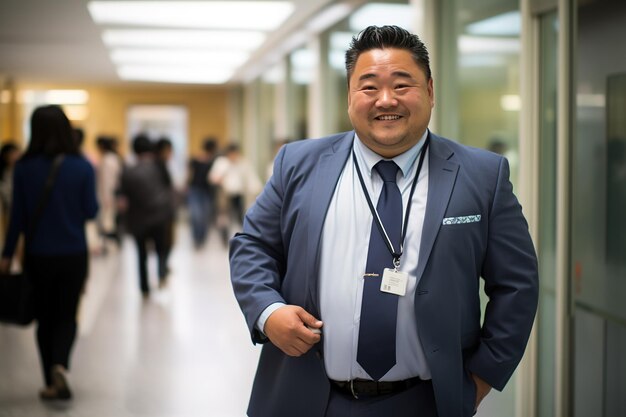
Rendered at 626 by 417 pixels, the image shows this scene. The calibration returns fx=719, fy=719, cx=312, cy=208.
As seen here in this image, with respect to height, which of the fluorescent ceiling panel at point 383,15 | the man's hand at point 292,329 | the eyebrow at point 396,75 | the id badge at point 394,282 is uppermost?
the fluorescent ceiling panel at point 383,15

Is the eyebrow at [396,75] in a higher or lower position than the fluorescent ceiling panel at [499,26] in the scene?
lower

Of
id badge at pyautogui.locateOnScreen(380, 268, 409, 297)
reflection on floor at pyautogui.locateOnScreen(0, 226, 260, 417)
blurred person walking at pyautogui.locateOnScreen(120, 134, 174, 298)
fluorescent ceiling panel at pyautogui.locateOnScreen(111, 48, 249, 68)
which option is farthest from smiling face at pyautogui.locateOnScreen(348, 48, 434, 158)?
fluorescent ceiling panel at pyautogui.locateOnScreen(111, 48, 249, 68)

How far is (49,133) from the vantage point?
4.88m

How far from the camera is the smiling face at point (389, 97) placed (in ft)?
6.94

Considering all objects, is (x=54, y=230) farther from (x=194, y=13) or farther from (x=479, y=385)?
(x=194, y=13)

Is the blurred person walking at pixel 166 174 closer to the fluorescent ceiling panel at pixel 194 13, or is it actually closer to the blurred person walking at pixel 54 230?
the fluorescent ceiling panel at pixel 194 13

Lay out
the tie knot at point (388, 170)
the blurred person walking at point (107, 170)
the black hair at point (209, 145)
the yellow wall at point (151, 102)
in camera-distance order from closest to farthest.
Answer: the tie knot at point (388, 170)
the blurred person walking at point (107, 170)
the black hair at point (209, 145)
the yellow wall at point (151, 102)

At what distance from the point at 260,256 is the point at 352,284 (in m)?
0.30

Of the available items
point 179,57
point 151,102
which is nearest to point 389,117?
point 179,57

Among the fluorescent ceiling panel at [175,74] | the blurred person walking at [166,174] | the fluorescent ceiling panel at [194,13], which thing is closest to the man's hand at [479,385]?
the blurred person walking at [166,174]

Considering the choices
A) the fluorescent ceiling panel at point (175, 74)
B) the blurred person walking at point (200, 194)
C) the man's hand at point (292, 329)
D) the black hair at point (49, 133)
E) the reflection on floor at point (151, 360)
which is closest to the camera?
the man's hand at point (292, 329)

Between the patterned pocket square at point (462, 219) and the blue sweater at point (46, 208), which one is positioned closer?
the patterned pocket square at point (462, 219)

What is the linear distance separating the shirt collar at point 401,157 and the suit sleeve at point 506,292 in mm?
273

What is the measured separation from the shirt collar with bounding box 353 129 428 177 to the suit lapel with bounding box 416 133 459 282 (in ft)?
0.15
